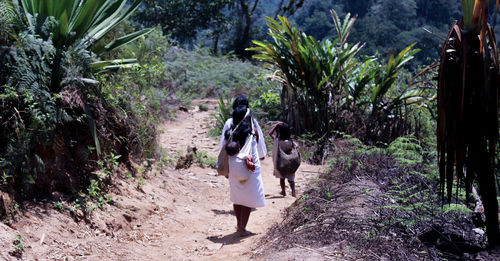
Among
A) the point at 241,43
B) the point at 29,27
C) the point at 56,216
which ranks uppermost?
the point at 241,43

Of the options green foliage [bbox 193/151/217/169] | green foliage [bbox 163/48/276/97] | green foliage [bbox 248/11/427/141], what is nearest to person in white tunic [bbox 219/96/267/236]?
green foliage [bbox 193/151/217/169]

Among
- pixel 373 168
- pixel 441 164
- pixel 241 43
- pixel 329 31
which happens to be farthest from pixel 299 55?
pixel 329 31

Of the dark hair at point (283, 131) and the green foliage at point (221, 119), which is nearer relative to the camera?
the dark hair at point (283, 131)

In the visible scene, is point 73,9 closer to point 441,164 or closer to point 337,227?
point 337,227

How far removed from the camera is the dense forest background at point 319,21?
27469mm

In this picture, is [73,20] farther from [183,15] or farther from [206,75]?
[183,15]

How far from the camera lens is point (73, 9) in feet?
19.5

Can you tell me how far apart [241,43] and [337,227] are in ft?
82.0

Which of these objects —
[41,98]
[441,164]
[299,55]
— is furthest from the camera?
[299,55]

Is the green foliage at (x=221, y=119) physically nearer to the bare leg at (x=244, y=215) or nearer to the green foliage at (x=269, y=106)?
the green foliage at (x=269, y=106)

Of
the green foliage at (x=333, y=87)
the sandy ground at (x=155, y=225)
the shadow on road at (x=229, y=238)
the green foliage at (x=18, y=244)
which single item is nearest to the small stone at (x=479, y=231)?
the sandy ground at (x=155, y=225)

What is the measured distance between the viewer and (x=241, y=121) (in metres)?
5.75

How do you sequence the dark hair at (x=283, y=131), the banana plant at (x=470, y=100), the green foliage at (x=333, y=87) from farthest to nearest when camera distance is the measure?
the green foliage at (x=333, y=87) < the dark hair at (x=283, y=131) < the banana plant at (x=470, y=100)

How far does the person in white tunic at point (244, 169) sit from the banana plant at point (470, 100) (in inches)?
87.5
